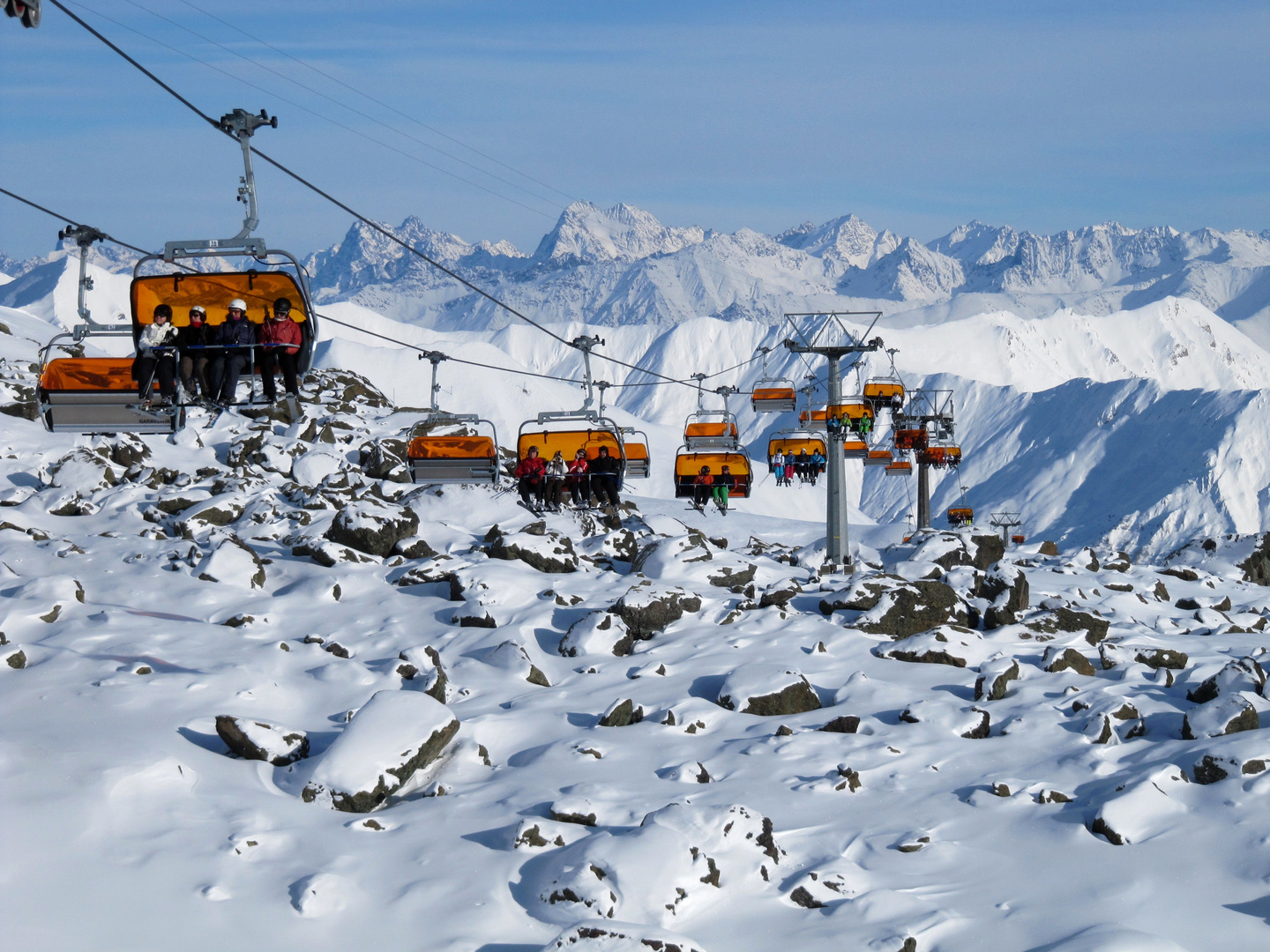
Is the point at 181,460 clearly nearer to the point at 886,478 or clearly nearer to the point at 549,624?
the point at 549,624

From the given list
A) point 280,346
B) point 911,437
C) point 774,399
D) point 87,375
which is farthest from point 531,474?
point 911,437

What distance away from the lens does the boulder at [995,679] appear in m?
19.3

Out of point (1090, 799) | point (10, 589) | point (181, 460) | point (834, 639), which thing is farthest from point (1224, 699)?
point (181, 460)

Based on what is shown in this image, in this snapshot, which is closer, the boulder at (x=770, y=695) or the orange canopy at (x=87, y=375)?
the orange canopy at (x=87, y=375)

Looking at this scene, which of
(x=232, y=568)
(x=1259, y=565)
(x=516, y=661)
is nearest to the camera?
(x=516, y=661)

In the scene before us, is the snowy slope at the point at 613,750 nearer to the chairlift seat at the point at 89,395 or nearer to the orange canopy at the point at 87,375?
the chairlift seat at the point at 89,395

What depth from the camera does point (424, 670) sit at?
21.1m

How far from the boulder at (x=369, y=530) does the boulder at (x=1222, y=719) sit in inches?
802

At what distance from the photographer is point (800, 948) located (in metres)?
12.0

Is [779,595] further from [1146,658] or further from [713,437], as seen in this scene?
[1146,658]

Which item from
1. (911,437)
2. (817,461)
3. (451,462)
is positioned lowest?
(911,437)

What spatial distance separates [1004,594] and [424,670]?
40.9 feet

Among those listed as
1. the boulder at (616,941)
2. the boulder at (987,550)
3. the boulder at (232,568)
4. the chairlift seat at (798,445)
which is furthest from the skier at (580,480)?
the boulder at (987,550)

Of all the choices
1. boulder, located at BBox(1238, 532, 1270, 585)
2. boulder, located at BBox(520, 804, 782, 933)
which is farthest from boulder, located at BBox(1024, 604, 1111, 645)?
boulder, located at BBox(1238, 532, 1270, 585)
